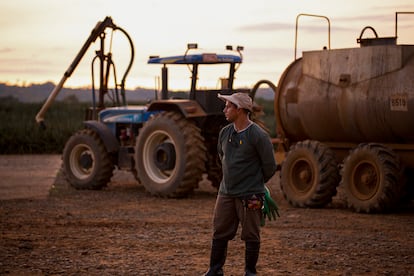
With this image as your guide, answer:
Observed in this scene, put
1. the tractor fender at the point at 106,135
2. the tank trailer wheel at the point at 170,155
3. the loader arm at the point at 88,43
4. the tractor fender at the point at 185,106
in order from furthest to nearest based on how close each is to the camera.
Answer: the loader arm at the point at 88,43, the tractor fender at the point at 106,135, the tractor fender at the point at 185,106, the tank trailer wheel at the point at 170,155

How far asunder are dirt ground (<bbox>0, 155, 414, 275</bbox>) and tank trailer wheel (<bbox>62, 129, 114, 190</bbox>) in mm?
1146

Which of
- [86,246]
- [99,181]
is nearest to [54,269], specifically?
[86,246]

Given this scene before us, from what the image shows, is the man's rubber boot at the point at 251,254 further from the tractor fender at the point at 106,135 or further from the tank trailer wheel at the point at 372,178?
the tractor fender at the point at 106,135

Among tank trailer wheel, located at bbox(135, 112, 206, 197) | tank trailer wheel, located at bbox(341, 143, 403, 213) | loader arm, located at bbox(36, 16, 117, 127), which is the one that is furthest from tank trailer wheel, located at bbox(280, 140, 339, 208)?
loader arm, located at bbox(36, 16, 117, 127)

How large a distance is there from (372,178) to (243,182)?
636 cm

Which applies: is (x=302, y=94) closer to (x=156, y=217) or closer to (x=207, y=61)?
(x=207, y=61)

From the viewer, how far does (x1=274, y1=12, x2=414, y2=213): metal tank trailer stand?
48.8 feet

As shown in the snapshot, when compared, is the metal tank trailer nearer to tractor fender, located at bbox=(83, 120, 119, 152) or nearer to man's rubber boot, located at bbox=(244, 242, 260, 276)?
tractor fender, located at bbox=(83, 120, 119, 152)

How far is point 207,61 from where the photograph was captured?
59.9 feet

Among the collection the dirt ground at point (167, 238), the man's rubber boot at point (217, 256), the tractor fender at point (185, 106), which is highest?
the tractor fender at point (185, 106)

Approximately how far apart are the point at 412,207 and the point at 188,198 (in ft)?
13.6

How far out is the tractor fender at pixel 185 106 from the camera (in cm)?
1770

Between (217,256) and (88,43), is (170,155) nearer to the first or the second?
(88,43)

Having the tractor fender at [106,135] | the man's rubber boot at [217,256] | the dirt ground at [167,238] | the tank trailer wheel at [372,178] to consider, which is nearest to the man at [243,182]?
the man's rubber boot at [217,256]
